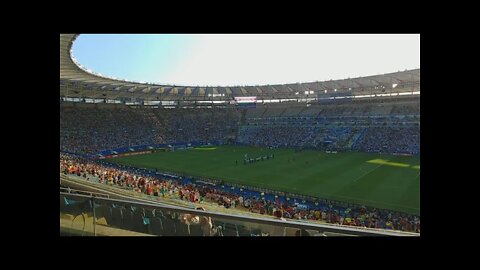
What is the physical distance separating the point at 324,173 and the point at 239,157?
51.9 ft

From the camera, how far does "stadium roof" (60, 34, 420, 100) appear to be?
4681 cm

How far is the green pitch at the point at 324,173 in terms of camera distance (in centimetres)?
2427

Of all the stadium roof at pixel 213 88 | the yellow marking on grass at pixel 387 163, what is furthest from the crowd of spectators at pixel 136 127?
the yellow marking on grass at pixel 387 163

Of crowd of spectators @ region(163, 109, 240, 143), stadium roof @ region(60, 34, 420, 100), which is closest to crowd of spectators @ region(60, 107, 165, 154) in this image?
crowd of spectators @ region(163, 109, 240, 143)

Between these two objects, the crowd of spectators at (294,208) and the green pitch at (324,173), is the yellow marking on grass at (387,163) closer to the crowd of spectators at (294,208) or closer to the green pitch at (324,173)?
the green pitch at (324,173)

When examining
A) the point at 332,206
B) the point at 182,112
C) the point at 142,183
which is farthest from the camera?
the point at 182,112

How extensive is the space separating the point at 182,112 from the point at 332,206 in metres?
60.7

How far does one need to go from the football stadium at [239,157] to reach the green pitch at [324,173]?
15 cm

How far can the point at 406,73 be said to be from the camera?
49969 millimetres

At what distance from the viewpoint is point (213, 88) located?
69188 millimetres

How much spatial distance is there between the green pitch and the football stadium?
15 centimetres

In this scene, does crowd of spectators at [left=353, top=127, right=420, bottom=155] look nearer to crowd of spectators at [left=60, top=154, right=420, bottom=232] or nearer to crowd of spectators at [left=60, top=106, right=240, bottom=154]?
crowd of spectators at [left=60, top=154, right=420, bottom=232]
